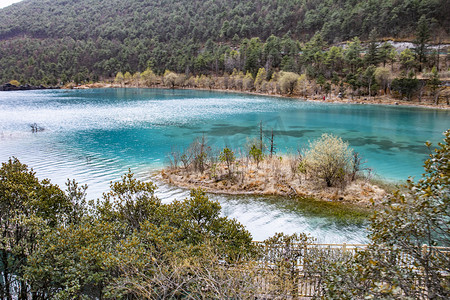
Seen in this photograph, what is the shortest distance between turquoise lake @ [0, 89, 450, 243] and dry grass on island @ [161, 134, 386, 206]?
6.03ft

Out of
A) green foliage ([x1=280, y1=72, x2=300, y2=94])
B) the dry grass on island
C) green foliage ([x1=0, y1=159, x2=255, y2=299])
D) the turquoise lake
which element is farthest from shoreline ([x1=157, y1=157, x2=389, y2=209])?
green foliage ([x1=280, y1=72, x2=300, y2=94])

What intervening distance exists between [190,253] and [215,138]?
110 feet

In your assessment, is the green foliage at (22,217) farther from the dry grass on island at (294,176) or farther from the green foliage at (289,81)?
the green foliage at (289,81)

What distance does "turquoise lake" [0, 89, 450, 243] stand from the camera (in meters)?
21.6

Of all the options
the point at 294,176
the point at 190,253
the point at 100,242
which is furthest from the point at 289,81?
the point at 100,242

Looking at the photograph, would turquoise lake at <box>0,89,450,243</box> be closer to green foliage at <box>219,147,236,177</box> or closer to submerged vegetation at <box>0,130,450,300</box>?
green foliage at <box>219,147,236,177</box>

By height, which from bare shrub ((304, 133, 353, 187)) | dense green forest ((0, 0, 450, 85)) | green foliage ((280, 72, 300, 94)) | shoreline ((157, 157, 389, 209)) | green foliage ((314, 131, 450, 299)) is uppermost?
dense green forest ((0, 0, 450, 85))

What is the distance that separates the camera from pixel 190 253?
8875 mm

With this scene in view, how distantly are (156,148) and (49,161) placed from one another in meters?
11.8

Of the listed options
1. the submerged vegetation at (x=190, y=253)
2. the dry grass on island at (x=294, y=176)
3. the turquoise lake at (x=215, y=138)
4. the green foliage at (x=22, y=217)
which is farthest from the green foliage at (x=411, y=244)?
the dry grass on island at (x=294, y=176)

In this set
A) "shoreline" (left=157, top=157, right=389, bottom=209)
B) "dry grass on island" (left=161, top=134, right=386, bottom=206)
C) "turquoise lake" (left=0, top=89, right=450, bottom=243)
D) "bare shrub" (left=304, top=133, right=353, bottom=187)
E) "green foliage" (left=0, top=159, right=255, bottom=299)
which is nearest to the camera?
"green foliage" (left=0, top=159, right=255, bottom=299)

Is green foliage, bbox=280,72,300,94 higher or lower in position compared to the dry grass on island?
higher

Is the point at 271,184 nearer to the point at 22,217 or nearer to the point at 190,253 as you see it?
the point at 190,253

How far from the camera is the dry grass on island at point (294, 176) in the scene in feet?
78.8
